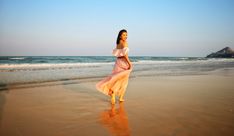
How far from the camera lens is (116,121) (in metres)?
4.08

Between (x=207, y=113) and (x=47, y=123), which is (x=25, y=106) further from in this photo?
(x=207, y=113)

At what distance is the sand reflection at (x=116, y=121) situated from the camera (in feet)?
11.4

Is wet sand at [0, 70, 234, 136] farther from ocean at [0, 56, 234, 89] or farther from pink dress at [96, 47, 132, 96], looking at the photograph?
ocean at [0, 56, 234, 89]

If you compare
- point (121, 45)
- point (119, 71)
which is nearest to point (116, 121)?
point (119, 71)

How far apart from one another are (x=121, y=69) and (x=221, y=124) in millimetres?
2815

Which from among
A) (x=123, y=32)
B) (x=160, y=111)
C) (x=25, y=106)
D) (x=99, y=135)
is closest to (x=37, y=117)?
(x=25, y=106)

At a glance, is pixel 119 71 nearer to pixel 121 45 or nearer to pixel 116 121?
pixel 121 45

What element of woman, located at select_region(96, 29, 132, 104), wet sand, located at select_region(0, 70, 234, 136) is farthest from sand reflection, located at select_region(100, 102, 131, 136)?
woman, located at select_region(96, 29, 132, 104)

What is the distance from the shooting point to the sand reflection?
137 inches

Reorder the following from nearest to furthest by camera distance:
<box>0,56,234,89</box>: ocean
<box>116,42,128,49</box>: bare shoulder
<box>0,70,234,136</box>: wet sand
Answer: <box>0,70,234,136</box>: wet sand → <box>116,42,128,49</box>: bare shoulder → <box>0,56,234,89</box>: ocean

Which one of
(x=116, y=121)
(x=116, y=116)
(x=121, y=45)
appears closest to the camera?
(x=116, y=121)

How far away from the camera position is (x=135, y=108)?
5113mm

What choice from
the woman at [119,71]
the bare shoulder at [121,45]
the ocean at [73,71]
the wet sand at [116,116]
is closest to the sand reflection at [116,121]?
the wet sand at [116,116]

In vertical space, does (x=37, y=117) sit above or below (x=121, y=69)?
below
